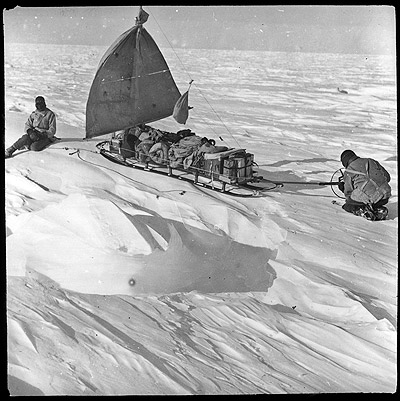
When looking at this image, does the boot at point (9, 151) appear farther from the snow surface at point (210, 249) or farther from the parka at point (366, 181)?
the parka at point (366, 181)

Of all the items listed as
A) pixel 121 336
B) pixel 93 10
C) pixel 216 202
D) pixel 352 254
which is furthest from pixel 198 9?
pixel 121 336

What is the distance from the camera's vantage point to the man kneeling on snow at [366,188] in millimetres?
2975

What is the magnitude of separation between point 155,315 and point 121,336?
0.16 metres

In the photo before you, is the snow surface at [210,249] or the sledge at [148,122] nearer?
the snow surface at [210,249]

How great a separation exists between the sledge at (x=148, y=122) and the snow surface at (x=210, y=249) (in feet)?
0.17

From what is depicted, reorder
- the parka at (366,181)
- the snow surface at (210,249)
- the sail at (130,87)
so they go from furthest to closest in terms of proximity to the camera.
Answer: the sail at (130,87)
the parka at (366,181)
the snow surface at (210,249)

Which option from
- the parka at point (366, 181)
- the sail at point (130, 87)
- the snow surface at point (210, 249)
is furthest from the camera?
the sail at point (130, 87)

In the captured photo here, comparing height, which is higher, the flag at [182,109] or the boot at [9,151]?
the flag at [182,109]

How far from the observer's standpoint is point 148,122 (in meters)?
3.15

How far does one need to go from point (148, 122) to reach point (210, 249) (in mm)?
644

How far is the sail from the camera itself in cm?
309

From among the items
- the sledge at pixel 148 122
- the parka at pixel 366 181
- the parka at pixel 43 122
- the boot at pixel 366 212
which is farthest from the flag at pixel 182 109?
the boot at pixel 366 212

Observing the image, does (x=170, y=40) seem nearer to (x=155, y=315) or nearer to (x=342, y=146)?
(x=342, y=146)

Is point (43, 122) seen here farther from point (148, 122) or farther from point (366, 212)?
point (366, 212)
